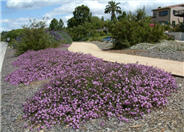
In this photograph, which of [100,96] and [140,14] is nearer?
[100,96]

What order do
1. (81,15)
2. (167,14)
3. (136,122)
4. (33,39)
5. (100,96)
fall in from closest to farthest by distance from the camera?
(136,122) < (100,96) < (33,39) < (167,14) < (81,15)

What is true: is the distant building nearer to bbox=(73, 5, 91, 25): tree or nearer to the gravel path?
bbox=(73, 5, 91, 25): tree

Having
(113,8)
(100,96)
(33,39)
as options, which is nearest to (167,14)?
(113,8)

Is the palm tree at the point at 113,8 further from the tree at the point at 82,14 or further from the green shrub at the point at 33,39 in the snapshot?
the green shrub at the point at 33,39

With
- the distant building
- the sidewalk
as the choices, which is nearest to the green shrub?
the sidewalk

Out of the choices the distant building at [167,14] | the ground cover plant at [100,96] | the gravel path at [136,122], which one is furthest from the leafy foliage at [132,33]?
the distant building at [167,14]

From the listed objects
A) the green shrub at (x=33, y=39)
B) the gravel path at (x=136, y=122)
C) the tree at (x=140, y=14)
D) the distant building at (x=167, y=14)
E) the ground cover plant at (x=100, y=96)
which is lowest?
the gravel path at (x=136, y=122)

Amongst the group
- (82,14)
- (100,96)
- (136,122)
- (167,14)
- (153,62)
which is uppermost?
(82,14)

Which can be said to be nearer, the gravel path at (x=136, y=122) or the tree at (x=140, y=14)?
the gravel path at (x=136, y=122)

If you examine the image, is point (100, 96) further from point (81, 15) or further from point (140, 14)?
point (81, 15)

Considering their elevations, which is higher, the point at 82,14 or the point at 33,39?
the point at 82,14

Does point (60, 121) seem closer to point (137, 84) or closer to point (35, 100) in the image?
point (35, 100)

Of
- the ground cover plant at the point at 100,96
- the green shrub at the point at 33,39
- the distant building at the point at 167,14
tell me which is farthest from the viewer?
the distant building at the point at 167,14

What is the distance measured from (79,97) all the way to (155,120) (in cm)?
154
